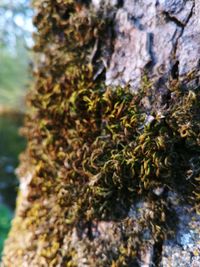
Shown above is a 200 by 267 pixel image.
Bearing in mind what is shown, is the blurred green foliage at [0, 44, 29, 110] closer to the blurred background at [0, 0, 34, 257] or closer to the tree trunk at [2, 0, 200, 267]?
the blurred background at [0, 0, 34, 257]

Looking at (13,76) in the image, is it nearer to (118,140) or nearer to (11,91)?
(11,91)

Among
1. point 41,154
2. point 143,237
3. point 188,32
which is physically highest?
point 188,32

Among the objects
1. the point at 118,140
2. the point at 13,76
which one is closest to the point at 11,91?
the point at 13,76

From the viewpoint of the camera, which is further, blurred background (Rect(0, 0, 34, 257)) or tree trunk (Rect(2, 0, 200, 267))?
blurred background (Rect(0, 0, 34, 257))

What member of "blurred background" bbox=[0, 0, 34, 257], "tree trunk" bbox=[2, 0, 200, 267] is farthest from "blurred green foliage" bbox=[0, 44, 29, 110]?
"tree trunk" bbox=[2, 0, 200, 267]

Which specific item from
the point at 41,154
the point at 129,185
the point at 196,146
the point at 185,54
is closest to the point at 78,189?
the point at 129,185

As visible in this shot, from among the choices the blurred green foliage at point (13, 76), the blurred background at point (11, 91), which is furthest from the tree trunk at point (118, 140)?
the blurred green foliage at point (13, 76)

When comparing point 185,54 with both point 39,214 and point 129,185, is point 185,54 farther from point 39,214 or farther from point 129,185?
point 39,214
